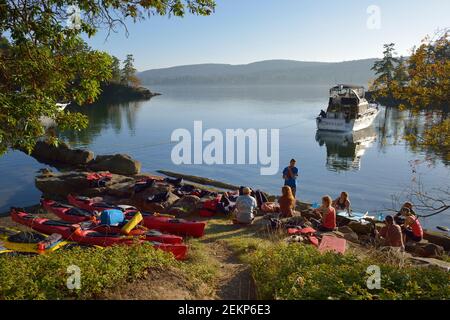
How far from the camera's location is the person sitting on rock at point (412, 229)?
13952 mm

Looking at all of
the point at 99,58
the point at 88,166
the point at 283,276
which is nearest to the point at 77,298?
the point at 283,276

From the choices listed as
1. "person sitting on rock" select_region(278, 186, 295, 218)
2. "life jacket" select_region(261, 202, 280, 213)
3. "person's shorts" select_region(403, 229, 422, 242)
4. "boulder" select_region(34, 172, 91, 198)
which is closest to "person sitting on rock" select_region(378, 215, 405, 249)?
"person's shorts" select_region(403, 229, 422, 242)

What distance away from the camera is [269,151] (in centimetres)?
4312

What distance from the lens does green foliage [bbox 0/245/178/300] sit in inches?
256

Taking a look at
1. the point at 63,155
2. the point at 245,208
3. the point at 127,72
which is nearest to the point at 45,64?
the point at 245,208

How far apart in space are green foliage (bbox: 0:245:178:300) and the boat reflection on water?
29.3m

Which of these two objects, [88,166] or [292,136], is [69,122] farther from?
[292,136]

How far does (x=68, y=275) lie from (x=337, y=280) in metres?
4.73

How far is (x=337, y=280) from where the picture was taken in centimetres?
675

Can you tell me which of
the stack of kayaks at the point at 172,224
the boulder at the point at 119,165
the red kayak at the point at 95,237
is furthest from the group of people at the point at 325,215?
the boulder at the point at 119,165

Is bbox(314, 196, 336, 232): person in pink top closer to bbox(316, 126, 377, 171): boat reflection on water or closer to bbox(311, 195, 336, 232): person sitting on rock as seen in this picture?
bbox(311, 195, 336, 232): person sitting on rock

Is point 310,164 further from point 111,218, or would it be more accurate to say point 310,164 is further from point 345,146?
point 111,218

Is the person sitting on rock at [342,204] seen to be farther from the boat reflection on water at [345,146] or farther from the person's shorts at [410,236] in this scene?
the boat reflection on water at [345,146]

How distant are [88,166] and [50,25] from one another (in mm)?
24734
